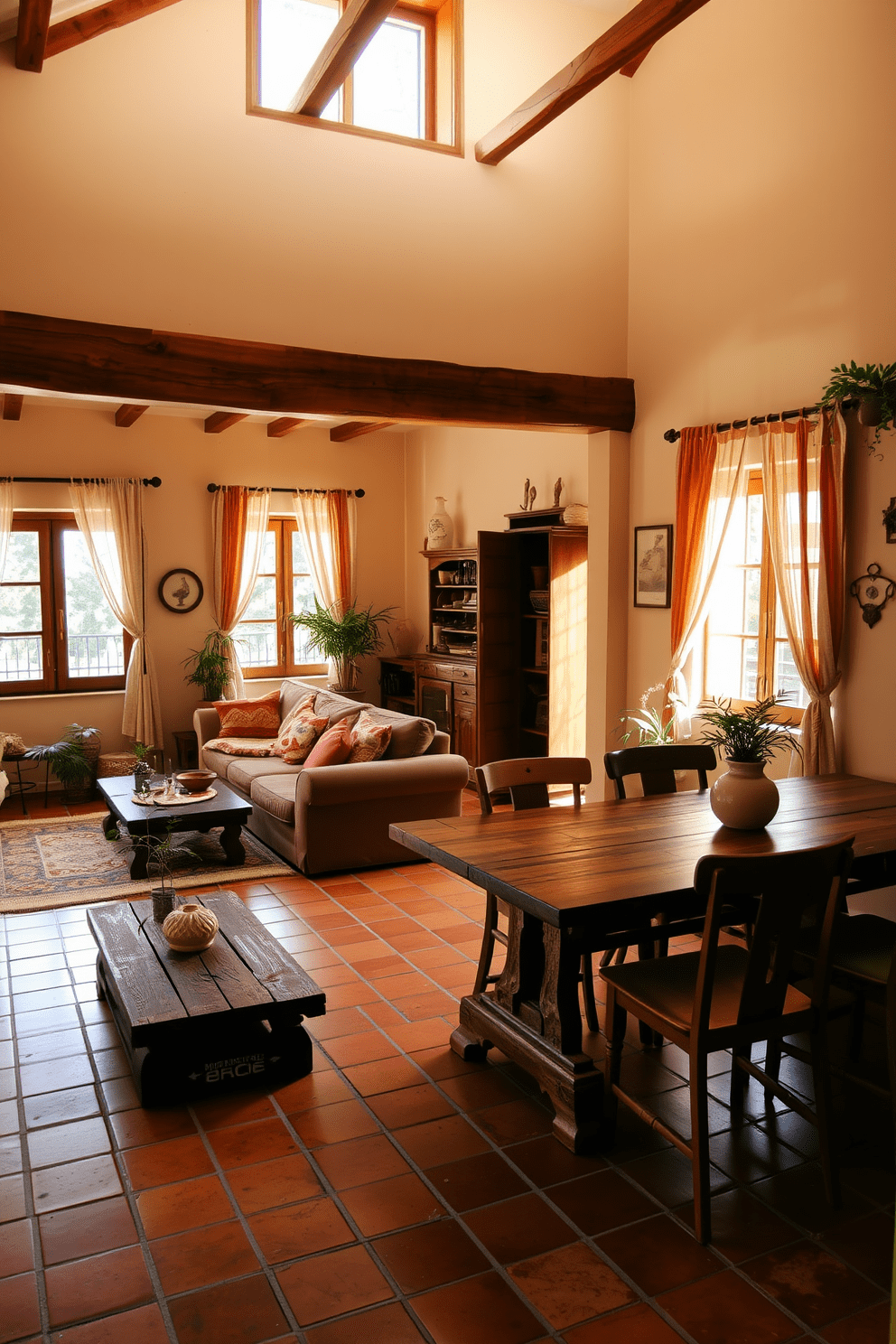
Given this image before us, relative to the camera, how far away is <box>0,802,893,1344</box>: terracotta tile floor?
2.24 meters

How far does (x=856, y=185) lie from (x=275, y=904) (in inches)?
179

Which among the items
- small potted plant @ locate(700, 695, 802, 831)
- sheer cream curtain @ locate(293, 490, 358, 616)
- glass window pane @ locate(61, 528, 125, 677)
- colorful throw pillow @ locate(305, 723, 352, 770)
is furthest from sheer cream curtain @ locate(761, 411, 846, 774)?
glass window pane @ locate(61, 528, 125, 677)

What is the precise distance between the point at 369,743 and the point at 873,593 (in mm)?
2999

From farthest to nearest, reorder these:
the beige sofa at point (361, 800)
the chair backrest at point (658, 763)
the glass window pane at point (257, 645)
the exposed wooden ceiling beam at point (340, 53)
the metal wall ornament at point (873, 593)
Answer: the glass window pane at point (257, 645) → the beige sofa at point (361, 800) → the metal wall ornament at point (873, 593) → the exposed wooden ceiling beam at point (340, 53) → the chair backrest at point (658, 763)

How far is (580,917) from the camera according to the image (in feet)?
8.79

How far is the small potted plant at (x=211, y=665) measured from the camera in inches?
344

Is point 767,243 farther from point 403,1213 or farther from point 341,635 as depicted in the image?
point 341,635

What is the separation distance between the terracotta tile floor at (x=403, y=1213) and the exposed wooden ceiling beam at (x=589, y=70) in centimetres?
431

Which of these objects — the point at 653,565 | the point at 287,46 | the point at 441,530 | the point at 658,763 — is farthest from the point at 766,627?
the point at 287,46

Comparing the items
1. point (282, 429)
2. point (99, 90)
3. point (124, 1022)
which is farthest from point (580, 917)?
point (282, 429)

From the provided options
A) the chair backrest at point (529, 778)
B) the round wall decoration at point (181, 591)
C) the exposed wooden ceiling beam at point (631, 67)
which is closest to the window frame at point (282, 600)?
the round wall decoration at point (181, 591)

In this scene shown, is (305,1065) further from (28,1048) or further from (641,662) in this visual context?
(641,662)

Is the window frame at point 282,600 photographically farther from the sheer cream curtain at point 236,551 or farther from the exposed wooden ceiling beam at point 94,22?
the exposed wooden ceiling beam at point 94,22

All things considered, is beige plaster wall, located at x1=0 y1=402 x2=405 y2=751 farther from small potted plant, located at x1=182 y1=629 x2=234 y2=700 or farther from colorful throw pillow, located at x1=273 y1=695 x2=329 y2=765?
colorful throw pillow, located at x1=273 y1=695 x2=329 y2=765
